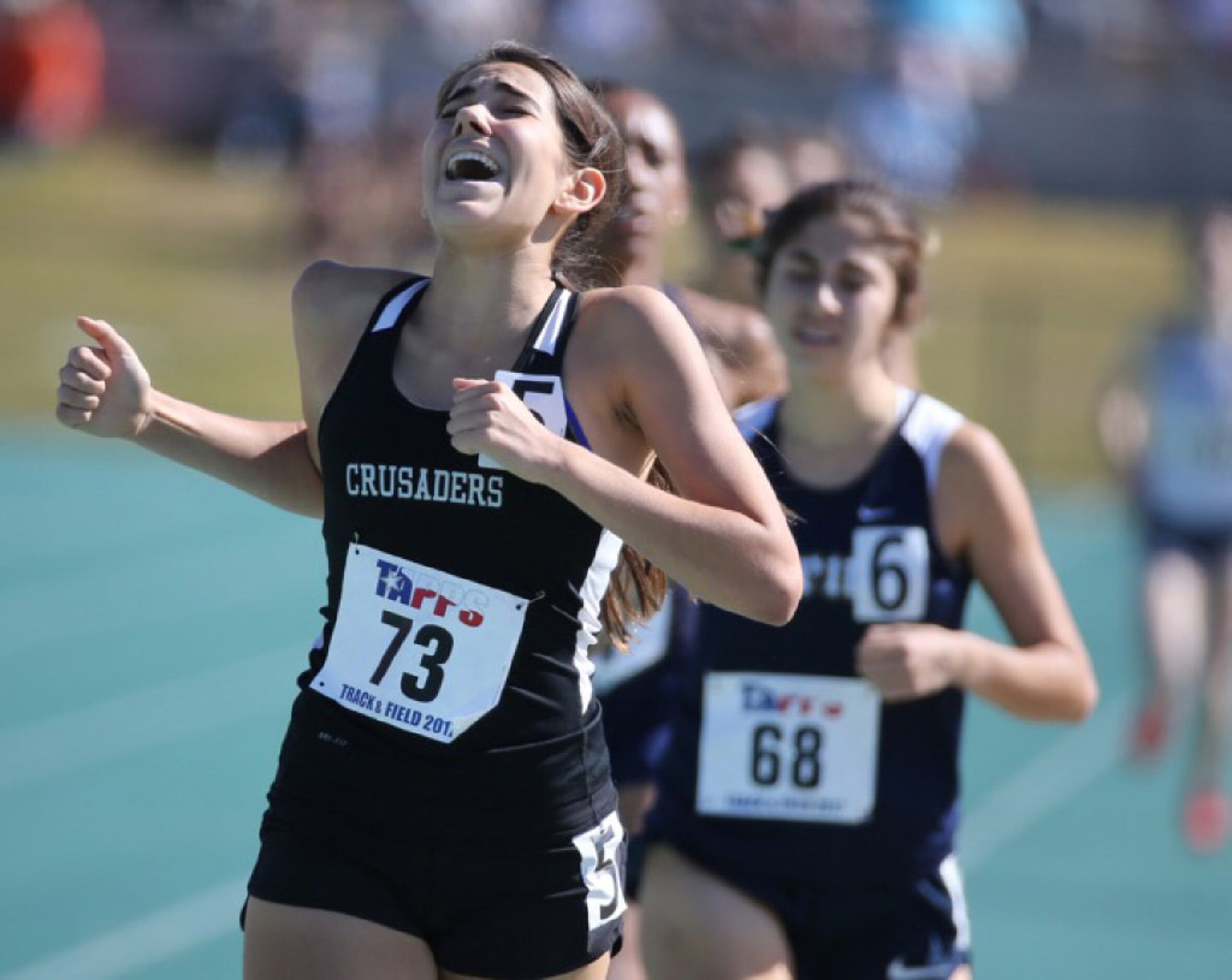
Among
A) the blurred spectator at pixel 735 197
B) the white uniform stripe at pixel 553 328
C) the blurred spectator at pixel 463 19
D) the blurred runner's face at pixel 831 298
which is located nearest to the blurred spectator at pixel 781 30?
the blurred spectator at pixel 463 19

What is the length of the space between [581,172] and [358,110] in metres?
24.0

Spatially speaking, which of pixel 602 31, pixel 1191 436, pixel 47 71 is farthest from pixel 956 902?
pixel 47 71

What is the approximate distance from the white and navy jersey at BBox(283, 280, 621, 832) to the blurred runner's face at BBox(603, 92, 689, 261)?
147 centimetres

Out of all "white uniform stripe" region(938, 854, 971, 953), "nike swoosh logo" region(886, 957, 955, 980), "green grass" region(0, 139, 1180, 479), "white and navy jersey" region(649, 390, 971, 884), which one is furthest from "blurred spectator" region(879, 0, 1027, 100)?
"nike swoosh logo" region(886, 957, 955, 980)

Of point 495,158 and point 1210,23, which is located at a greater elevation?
point 1210,23

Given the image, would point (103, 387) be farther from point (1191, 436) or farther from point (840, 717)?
point (1191, 436)

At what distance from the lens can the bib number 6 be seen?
328 centimetres

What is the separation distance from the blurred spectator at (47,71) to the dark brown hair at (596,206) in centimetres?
2480

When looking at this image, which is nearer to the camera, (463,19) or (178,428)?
(178,428)

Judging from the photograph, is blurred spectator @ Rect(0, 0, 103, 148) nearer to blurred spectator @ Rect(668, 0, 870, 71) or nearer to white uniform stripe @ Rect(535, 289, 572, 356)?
blurred spectator @ Rect(668, 0, 870, 71)

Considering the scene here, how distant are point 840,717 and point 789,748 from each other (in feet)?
0.41

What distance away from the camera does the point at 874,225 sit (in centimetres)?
460

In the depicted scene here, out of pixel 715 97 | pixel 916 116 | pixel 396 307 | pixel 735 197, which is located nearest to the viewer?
pixel 396 307

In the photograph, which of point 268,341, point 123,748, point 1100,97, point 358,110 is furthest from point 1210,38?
point 123,748
